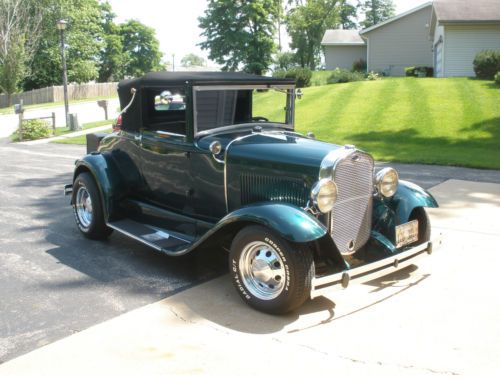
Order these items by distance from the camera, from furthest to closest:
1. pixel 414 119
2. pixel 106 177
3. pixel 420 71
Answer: pixel 420 71 → pixel 414 119 → pixel 106 177

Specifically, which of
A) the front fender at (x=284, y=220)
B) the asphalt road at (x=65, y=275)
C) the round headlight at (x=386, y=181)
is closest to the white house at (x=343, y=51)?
the asphalt road at (x=65, y=275)

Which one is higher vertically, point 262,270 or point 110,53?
point 110,53

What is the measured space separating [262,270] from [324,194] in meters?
0.76

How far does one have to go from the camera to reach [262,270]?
13.1ft

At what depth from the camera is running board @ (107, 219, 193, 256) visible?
469cm

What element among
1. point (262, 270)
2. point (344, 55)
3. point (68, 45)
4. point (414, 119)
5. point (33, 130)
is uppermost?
point (68, 45)

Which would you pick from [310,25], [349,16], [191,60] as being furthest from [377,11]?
[191,60]

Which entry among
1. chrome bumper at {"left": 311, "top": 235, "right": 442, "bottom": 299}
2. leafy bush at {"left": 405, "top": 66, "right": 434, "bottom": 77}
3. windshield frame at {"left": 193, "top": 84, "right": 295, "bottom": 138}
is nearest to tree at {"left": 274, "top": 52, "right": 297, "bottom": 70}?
leafy bush at {"left": 405, "top": 66, "right": 434, "bottom": 77}

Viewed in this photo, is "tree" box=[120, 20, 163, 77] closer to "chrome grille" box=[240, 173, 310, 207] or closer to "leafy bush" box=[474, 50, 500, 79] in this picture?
"leafy bush" box=[474, 50, 500, 79]

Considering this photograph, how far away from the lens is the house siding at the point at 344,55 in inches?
1721

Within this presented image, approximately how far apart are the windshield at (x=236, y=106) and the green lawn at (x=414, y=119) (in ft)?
21.1

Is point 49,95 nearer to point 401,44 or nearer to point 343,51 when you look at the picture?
point 343,51

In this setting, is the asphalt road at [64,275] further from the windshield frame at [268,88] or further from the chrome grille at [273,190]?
the windshield frame at [268,88]

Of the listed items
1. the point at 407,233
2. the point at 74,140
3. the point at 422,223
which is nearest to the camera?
the point at 407,233
